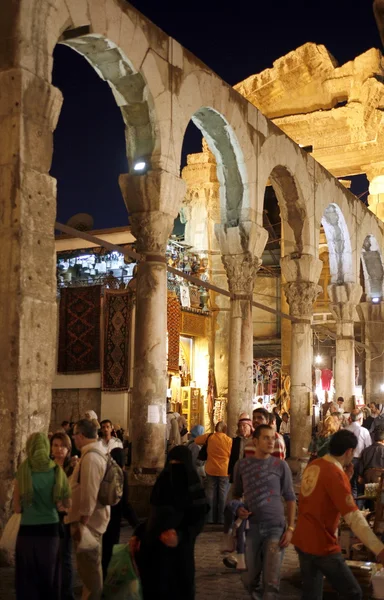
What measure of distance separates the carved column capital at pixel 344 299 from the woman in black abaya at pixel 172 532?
1464cm

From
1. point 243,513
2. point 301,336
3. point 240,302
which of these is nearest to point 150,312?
point 240,302

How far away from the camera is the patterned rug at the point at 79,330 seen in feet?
53.2

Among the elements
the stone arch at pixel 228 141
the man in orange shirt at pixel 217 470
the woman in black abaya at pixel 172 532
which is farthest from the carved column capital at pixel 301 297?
the woman in black abaya at pixel 172 532

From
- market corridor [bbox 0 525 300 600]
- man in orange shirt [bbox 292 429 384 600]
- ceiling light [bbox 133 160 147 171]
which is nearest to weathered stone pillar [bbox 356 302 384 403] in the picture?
ceiling light [bbox 133 160 147 171]

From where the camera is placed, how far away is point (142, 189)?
10.6 m

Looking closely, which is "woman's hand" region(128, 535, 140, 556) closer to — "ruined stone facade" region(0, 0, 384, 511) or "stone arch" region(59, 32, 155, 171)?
"ruined stone facade" region(0, 0, 384, 511)

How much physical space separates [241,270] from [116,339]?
12.6ft

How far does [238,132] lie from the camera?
1299 centimetres

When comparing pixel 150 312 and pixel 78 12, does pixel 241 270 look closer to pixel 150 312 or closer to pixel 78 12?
pixel 150 312

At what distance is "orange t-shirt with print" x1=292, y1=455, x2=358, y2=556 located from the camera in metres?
4.50

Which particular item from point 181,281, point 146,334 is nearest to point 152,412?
point 146,334

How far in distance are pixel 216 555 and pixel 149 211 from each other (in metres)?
4.70

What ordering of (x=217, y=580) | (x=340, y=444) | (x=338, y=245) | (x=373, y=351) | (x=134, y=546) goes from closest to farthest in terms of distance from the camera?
(x=134, y=546) → (x=340, y=444) → (x=217, y=580) → (x=338, y=245) → (x=373, y=351)

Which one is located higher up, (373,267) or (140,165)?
(373,267)
